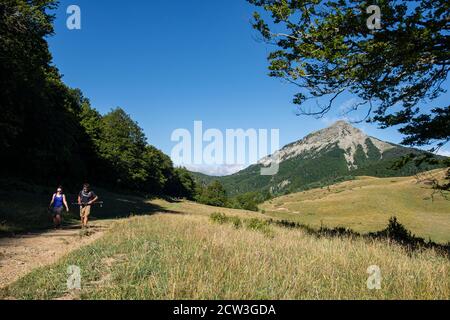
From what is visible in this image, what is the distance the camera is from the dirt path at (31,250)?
735 centimetres

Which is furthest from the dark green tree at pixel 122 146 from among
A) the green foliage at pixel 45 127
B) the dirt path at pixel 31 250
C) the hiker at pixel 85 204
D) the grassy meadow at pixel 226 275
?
the grassy meadow at pixel 226 275

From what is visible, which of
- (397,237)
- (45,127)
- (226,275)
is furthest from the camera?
(45,127)

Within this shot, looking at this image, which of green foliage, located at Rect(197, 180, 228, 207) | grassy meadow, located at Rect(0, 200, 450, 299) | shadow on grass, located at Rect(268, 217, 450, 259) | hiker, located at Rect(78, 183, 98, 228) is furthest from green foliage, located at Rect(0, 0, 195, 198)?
green foliage, located at Rect(197, 180, 228, 207)

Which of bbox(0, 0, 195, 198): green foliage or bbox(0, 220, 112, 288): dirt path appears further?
bbox(0, 0, 195, 198): green foliage

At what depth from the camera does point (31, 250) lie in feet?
32.8

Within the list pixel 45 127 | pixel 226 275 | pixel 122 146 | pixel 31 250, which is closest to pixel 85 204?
pixel 31 250

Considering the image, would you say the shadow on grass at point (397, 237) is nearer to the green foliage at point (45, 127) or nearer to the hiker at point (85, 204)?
the hiker at point (85, 204)

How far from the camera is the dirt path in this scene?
24.1ft

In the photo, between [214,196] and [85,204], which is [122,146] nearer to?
[85,204]

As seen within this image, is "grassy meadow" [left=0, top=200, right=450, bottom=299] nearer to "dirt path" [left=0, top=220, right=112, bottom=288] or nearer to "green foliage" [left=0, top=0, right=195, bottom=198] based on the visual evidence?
"dirt path" [left=0, top=220, right=112, bottom=288]

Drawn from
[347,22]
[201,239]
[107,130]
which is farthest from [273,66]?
[107,130]

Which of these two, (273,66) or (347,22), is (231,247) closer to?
(273,66)

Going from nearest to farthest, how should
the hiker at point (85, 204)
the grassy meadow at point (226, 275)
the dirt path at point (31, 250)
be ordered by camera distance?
the grassy meadow at point (226, 275) < the dirt path at point (31, 250) < the hiker at point (85, 204)
